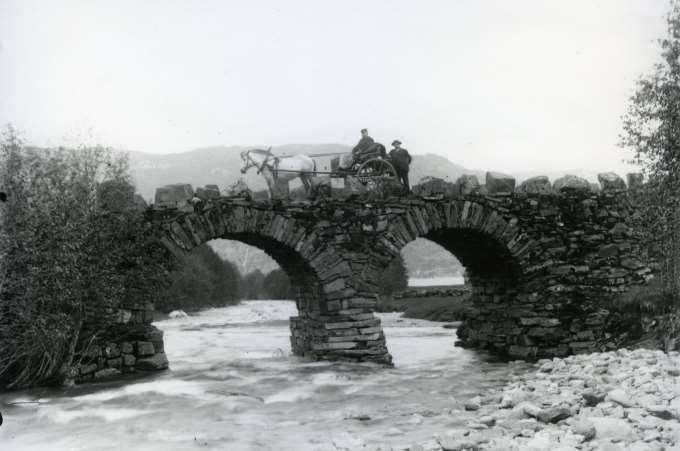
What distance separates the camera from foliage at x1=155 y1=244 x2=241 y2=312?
37.2 meters

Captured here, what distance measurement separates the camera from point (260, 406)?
327 inches

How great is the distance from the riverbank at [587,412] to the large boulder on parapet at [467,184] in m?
4.16

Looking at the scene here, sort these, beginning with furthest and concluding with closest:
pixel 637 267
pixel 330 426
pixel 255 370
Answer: pixel 637 267
pixel 255 370
pixel 330 426

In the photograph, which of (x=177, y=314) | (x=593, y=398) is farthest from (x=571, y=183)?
(x=177, y=314)

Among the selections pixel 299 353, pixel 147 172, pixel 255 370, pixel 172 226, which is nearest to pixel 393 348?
pixel 299 353

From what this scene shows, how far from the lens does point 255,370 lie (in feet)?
38.2

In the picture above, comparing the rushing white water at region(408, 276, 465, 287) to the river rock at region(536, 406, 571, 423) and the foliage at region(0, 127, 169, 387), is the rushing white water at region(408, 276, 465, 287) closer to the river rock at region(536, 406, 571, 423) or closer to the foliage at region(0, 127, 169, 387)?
the foliage at region(0, 127, 169, 387)

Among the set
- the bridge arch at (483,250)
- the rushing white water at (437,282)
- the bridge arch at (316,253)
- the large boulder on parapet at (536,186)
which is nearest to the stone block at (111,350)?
the bridge arch at (316,253)

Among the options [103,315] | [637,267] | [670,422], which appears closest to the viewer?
[670,422]

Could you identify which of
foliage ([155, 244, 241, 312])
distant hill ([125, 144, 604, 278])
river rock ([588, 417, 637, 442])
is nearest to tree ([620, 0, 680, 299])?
river rock ([588, 417, 637, 442])

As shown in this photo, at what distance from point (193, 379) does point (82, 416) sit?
9.55 feet

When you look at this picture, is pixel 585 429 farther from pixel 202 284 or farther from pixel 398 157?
pixel 202 284

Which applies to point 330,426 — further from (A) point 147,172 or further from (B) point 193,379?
(A) point 147,172

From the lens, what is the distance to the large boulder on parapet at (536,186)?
12.5 meters
